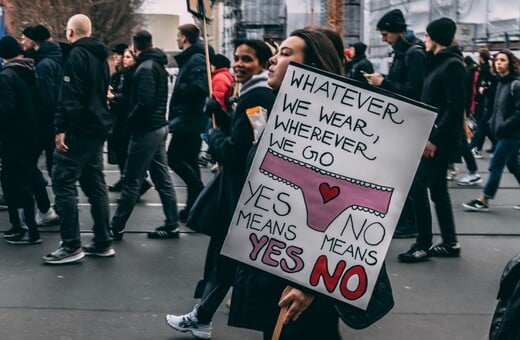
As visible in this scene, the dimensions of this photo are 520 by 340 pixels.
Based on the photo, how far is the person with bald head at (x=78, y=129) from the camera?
6.71m

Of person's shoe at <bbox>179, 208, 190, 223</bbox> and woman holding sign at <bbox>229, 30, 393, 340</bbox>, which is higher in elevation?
woman holding sign at <bbox>229, 30, 393, 340</bbox>

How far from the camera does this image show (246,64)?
16.6ft

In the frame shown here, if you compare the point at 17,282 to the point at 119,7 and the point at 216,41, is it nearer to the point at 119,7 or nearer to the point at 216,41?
the point at 119,7

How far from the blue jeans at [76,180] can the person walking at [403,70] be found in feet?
7.60

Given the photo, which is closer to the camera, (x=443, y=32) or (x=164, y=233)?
(x=443, y=32)

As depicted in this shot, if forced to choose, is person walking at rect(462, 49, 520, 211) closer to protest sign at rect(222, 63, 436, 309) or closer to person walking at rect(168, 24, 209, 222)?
Result: person walking at rect(168, 24, 209, 222)

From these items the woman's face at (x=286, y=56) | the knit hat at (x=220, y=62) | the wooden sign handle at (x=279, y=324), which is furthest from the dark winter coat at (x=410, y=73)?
the wooden sign handle at (x=279, y=324)

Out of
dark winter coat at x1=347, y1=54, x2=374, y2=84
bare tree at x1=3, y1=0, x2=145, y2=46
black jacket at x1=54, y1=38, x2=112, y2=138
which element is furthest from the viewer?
bare tree at x1=3, y1=0, x2=145, y2=46

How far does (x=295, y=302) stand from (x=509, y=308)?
4.25ft

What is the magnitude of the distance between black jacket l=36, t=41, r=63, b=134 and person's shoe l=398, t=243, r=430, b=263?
11.5 ft

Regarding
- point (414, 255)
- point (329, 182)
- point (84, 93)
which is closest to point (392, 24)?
point (414, 255)

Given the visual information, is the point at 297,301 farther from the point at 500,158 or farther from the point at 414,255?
the point at 500,158

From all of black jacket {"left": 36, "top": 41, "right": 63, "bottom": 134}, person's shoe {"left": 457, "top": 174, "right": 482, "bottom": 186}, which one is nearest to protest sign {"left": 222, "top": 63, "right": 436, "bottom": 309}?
black jacket {"left": 36, "top": 41, "right": 63, "bottom": 134}

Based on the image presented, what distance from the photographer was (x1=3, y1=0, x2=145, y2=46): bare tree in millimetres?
27594
